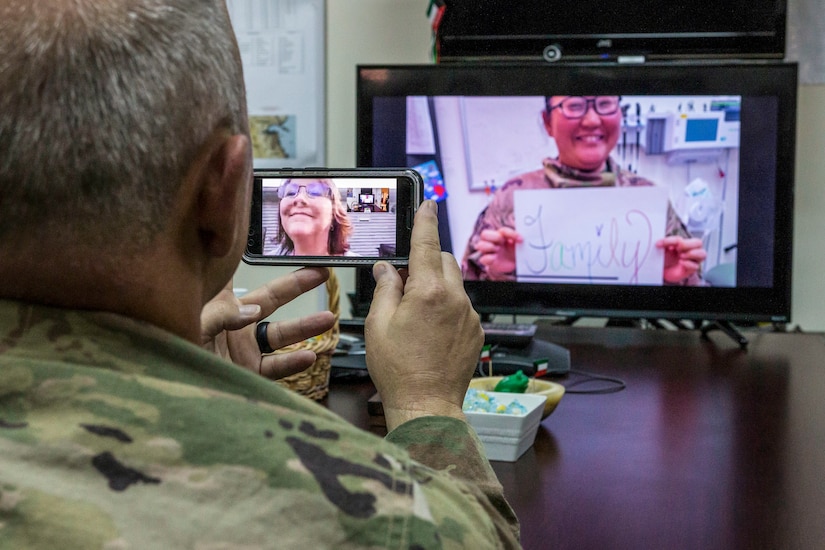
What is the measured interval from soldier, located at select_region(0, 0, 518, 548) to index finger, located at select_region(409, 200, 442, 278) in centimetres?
24

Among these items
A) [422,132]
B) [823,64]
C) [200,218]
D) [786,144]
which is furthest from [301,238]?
[823,64]

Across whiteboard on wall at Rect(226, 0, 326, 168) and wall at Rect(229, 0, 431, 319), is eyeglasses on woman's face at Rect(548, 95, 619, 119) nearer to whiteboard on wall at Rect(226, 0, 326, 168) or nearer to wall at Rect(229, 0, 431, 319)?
wall at Rect(229, 0, 431, 319)

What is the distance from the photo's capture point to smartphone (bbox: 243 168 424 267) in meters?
0.95

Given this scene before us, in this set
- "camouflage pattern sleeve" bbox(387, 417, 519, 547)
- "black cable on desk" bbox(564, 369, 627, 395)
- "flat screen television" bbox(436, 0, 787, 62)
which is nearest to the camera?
"camouflage pattern sleeve" bbox(387, 417, 519, 547)

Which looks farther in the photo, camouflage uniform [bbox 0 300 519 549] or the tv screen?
the tv screen

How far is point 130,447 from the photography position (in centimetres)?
42

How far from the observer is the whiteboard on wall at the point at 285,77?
2637 mm

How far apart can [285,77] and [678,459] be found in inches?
75.3

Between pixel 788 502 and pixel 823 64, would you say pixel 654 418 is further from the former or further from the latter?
pixel 823 64

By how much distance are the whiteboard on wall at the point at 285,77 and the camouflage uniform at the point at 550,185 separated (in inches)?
38.1

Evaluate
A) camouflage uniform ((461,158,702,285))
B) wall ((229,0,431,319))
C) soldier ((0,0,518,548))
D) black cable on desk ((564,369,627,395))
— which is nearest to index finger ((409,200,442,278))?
soldier ((0,0,518,548))

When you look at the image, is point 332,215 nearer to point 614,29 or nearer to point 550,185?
point 550,185

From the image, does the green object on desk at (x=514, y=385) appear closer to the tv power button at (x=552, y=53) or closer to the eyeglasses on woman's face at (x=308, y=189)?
the eyeglasses on woman's face at (x=308, y=189)

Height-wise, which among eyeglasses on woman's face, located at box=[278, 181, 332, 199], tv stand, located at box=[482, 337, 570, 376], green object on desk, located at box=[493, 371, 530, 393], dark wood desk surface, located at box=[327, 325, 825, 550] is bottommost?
dark wood desk surface, located at box=[327, 325, 825, 550]
